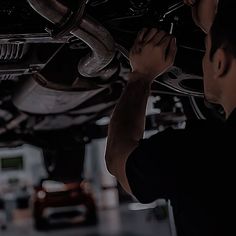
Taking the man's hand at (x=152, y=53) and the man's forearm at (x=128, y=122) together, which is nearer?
the man's forearm at (x=128, y=122)

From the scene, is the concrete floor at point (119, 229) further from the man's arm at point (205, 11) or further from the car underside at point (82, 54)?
the man's arm at point (205, 11)

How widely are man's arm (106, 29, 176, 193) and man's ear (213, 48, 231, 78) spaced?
0.25m

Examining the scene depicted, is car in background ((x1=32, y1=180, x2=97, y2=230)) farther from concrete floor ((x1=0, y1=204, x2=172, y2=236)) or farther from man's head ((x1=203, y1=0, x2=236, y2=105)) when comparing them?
man's head ((x1=203, y1=0, x2=236, y2=105))

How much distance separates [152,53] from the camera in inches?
58.0

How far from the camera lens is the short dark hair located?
1.21 meters

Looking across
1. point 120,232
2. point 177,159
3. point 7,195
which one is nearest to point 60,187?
point 120,232

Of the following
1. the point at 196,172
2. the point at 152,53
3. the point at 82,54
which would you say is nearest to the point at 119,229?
the point at 82,54

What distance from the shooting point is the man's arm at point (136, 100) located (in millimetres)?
1336

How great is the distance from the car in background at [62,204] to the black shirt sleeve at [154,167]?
8161mm

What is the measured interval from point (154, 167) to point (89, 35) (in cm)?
70

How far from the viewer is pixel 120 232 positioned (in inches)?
313

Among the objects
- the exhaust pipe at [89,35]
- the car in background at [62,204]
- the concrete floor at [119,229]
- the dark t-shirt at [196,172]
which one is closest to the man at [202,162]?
the dark t-shirt at [196,172]

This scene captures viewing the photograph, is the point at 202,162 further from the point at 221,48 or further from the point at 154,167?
the point at 221,48

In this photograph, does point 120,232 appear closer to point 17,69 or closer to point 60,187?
point 60,187
